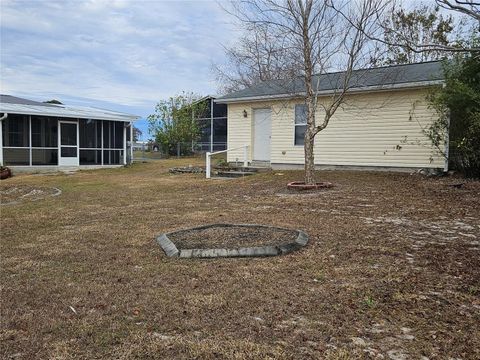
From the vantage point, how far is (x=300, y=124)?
51.3ft

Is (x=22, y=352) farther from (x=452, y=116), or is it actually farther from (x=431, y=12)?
(x=431, y=12)

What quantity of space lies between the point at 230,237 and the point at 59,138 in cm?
1794

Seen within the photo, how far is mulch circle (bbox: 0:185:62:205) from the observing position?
39.8ft

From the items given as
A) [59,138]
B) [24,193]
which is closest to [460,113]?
[24,193]

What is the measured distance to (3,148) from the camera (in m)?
19.9

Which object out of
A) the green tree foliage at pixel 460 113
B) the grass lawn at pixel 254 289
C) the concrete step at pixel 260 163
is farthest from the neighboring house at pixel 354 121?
the grass lawn at pixel 254 289

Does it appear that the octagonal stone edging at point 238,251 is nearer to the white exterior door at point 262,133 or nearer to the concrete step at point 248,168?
the concrete step at point 248,168

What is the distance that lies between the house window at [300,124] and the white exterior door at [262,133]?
1258 millimetres

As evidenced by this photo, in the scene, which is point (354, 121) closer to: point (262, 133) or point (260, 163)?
point (262, 133)

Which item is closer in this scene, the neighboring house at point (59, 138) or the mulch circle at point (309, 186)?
the mulch circle at point (309, 186)

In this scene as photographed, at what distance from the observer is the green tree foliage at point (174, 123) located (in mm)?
28109

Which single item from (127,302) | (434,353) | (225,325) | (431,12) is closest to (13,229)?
(127,302)

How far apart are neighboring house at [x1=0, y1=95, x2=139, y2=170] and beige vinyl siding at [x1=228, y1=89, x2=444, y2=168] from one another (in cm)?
1044

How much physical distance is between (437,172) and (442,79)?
101 inches
